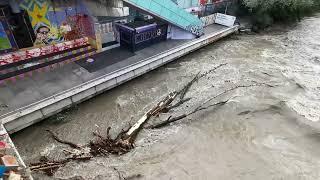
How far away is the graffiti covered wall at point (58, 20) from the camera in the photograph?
37.9 feet

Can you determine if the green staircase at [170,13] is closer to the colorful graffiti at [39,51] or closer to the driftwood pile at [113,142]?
the colorful graffiti at [39,51]

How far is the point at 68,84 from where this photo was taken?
11203mm

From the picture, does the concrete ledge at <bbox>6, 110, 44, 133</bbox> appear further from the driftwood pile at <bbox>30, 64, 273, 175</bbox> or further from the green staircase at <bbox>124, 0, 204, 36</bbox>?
the green staircase at <bbox>124, 0, 204, 36</bbox>

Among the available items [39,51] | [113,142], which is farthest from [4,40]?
[113,142]

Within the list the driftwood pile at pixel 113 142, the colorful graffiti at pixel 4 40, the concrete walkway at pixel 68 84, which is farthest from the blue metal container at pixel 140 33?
the colorful graffiti at pixel 4 40

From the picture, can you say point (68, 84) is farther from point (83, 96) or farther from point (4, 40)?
point (4, 40)

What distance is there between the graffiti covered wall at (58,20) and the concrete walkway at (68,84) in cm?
161

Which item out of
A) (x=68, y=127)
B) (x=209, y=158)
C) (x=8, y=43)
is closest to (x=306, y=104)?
(x=209, y=158)

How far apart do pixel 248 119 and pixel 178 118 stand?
10.5 feet

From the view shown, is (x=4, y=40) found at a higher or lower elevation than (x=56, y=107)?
higher

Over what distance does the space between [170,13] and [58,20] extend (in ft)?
20.6

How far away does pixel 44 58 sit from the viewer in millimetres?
12477

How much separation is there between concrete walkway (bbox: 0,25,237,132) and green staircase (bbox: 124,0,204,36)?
67.7 inches

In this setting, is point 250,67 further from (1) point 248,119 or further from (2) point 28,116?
(2) point 28,116
